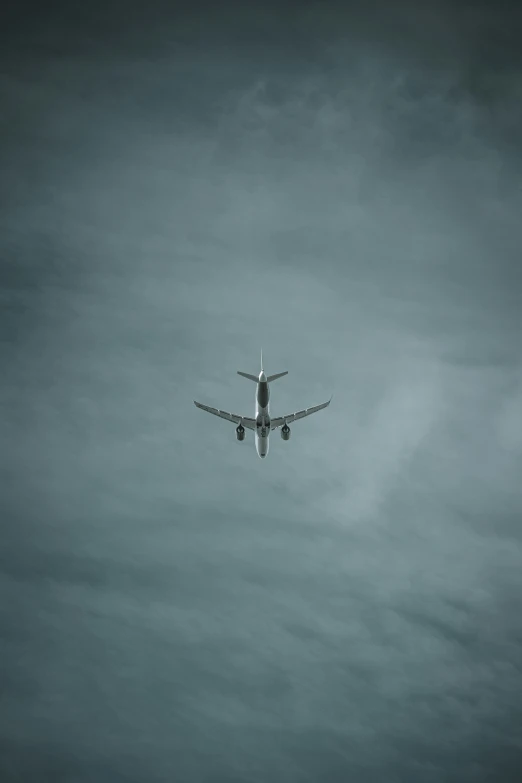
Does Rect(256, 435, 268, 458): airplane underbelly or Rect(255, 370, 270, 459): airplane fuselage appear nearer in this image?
Rect(255, 370, 270, 459): airplane fuselage

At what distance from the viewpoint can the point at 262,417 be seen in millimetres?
115125

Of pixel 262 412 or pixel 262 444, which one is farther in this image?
pixel 262 444

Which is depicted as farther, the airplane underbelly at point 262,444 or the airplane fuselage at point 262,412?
the airplane underbelly at point 262,444

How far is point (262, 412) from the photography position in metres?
113

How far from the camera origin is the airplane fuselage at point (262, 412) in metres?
103

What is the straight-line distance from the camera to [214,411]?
125 metres

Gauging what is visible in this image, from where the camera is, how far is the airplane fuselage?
103375 millimetres

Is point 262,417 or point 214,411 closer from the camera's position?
point 262,417

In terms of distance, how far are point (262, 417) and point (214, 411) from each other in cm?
1291
